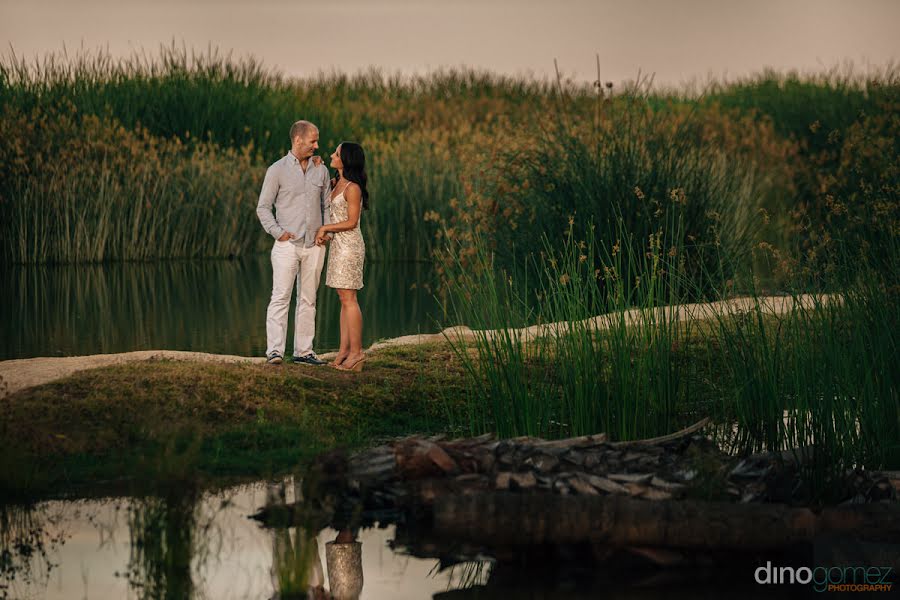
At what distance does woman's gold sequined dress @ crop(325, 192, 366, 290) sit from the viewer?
28.2 ft

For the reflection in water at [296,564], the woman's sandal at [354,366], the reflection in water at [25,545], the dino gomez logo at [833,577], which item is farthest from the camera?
the woman's sandal at [354,366]

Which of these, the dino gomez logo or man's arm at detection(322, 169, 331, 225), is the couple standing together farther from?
the dino gomez logo

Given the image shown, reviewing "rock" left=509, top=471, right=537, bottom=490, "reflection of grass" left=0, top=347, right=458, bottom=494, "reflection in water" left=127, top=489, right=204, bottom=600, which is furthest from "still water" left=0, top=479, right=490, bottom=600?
"rock" left=509, top=471, right=537, bottom=490

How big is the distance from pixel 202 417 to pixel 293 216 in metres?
2.09

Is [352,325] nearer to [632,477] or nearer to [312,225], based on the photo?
[312,225]

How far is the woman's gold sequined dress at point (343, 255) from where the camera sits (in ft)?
28.2

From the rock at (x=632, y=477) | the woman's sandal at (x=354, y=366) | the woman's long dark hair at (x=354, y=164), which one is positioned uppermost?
the woman's long dark hair at (x=354, y=164)

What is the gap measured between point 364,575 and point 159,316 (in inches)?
350

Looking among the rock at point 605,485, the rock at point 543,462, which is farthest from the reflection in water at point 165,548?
the rock at point 605,485

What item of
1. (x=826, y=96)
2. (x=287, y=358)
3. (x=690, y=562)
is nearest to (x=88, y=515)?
(x=690, y=562)

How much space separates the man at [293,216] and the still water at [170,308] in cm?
103

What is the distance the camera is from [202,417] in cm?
698

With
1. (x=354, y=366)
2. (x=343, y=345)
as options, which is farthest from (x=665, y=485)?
(x=343, y=345)

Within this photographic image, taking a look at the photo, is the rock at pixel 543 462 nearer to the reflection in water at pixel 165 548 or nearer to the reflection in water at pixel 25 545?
the reflection in water at pixel 165 548
